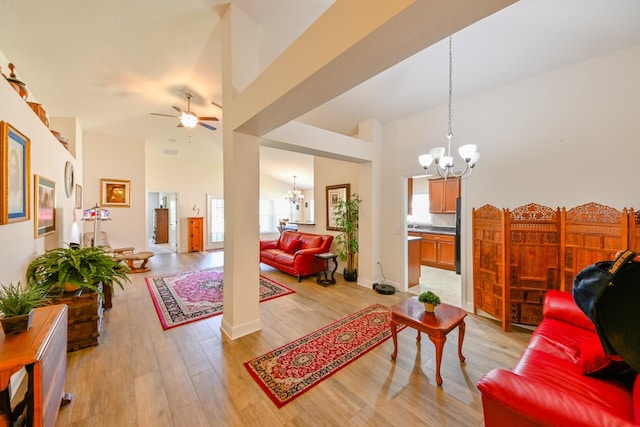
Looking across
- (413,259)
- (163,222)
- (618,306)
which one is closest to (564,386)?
(618,306)

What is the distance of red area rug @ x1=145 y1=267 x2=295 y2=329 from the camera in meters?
3.09

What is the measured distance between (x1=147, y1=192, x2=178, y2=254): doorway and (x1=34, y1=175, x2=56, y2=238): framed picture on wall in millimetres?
5160

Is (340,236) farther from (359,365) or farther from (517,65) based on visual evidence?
(517,65)

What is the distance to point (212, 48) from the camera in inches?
123

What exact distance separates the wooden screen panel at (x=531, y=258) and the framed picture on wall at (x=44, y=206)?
4.97 metres

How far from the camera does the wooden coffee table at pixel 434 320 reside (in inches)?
72.9

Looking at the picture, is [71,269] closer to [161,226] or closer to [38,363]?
[38,363]

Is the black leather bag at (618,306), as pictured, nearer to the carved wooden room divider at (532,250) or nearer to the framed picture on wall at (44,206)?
the carved wooden room divider at (532,250)

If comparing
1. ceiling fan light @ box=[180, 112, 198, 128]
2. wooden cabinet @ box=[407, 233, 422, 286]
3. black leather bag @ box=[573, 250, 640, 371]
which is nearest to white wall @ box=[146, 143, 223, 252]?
ceiling fan light @ box=[180, 112, 198, 128]

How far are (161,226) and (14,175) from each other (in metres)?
8.44

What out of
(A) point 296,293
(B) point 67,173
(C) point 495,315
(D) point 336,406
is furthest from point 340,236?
(B) point 67,173

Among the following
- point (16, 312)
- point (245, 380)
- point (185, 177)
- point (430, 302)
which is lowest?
point (245, 380)

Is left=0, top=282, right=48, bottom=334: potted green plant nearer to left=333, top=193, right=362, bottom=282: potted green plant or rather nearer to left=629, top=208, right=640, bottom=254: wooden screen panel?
left=333, top=193, right=362, bottom=282: potted green plant

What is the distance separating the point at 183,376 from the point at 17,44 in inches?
148
